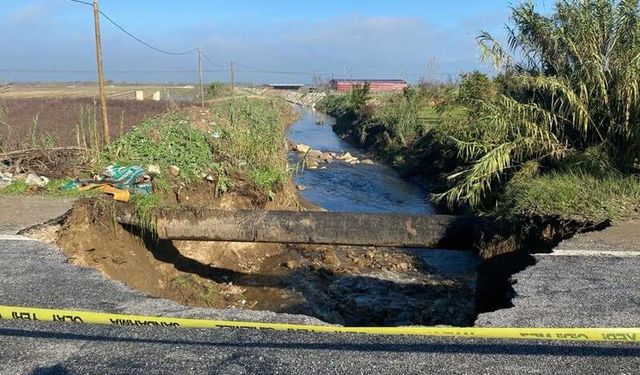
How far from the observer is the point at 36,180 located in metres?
9.51

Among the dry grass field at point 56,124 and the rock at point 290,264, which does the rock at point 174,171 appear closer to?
the dry grass field at point 56,124

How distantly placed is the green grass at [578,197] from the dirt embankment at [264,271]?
176cm

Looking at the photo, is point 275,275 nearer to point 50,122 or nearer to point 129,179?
point 129,179

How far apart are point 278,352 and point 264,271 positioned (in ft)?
22.1

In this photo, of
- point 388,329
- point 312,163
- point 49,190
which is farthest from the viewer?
point 312,163

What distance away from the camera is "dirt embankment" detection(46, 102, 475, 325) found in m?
7.77

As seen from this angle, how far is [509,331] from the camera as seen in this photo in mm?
3545

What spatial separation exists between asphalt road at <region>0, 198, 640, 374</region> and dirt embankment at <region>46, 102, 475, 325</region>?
8.40 feet

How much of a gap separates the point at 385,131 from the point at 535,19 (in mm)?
20006

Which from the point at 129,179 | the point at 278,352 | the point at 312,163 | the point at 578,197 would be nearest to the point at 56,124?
the point at 312,163

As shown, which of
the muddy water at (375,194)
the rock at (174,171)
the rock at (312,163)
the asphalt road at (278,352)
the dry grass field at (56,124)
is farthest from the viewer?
the rock at (312,163)

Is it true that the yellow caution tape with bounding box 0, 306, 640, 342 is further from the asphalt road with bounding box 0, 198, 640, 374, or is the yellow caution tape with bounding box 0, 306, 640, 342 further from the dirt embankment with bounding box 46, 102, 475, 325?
the dirt embankment with bounding box 46, 102, 475, 325

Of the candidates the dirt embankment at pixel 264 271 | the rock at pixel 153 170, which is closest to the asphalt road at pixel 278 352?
the dirt embankment at pixel 264 271

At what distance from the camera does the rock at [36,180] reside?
9398mm
